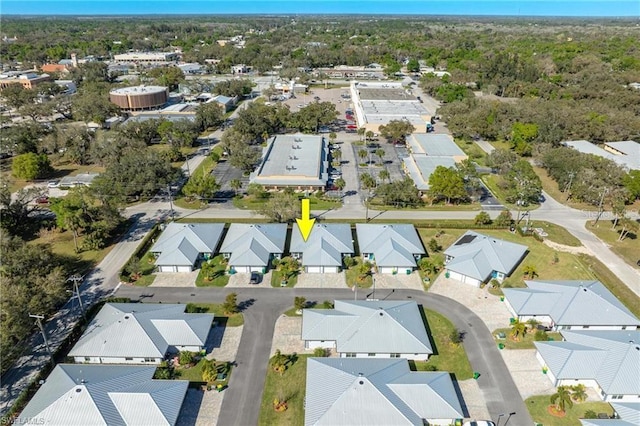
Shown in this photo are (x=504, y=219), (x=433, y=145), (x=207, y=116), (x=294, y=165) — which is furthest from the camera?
(x=207, y=116)

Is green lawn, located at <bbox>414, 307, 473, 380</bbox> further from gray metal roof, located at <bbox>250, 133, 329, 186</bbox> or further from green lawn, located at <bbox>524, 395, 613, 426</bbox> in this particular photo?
gray metal roof, located at <bbox>250, 133, 329, 186</bbox>

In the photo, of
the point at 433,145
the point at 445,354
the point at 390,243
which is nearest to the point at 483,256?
the point at 390,243

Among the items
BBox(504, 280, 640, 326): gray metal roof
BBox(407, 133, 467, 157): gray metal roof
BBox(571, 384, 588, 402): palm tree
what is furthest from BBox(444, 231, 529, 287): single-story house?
BBox(407, 133, 467, 157): gray metal roof

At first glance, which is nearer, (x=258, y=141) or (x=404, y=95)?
(x=258, y=141)

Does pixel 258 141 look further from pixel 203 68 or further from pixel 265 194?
pixel 203 68

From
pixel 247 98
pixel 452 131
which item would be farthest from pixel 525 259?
pixel 247 98

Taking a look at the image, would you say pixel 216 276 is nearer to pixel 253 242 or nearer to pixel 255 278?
pixel 255 278

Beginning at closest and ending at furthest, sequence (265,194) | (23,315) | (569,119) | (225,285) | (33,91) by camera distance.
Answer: (23,315) < (225,285) < (265,194) < (569,119) < (33,91)
